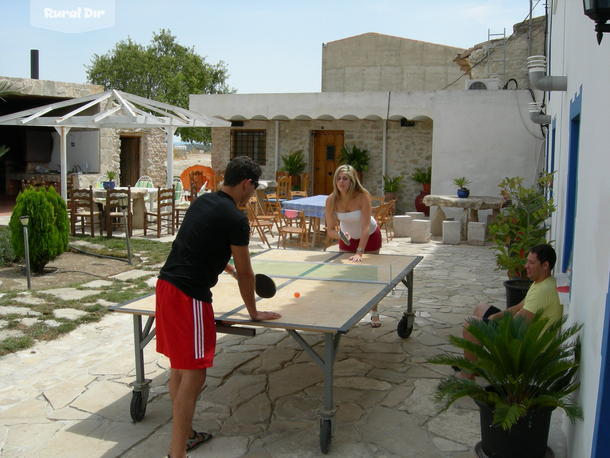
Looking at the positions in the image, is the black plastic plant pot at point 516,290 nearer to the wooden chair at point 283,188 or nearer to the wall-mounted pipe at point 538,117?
the wall-mounted pipe at point 538,117

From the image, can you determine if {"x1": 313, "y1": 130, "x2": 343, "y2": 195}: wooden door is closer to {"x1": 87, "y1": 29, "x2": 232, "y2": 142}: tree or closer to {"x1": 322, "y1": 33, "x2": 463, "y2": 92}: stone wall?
{"x1": 322, "y1": 33, "x2": 463, "y2": 92}: stone wall

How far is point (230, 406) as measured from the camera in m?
4.09

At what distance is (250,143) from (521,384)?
1688 cm

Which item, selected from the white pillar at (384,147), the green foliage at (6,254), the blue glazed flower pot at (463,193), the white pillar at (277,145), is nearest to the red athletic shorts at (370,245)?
the green foliage at (6,254)

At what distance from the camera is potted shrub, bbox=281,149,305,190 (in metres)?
18.4

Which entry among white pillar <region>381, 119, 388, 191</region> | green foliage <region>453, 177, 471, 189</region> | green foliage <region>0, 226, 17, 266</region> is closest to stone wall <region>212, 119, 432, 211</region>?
white pillar <region>381, 119, 388, 191</region>

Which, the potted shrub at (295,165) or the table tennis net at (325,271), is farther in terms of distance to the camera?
the potted shrub at (295,165)

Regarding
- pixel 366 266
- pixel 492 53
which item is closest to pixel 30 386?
pixel 366 266

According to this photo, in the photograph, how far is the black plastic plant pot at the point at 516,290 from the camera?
562 centimetres

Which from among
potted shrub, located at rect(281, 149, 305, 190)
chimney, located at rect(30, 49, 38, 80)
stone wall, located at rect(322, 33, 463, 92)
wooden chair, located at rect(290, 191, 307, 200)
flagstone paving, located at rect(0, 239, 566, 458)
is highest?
stone wall, located at rect(322, 33, 463, 92)

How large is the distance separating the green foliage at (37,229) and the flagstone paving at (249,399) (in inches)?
80.9

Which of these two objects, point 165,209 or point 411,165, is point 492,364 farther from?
point 411,165

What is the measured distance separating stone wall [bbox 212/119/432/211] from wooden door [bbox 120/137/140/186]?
4.44m

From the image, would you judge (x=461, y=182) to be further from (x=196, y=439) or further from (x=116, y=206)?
(x=196, y=439)
